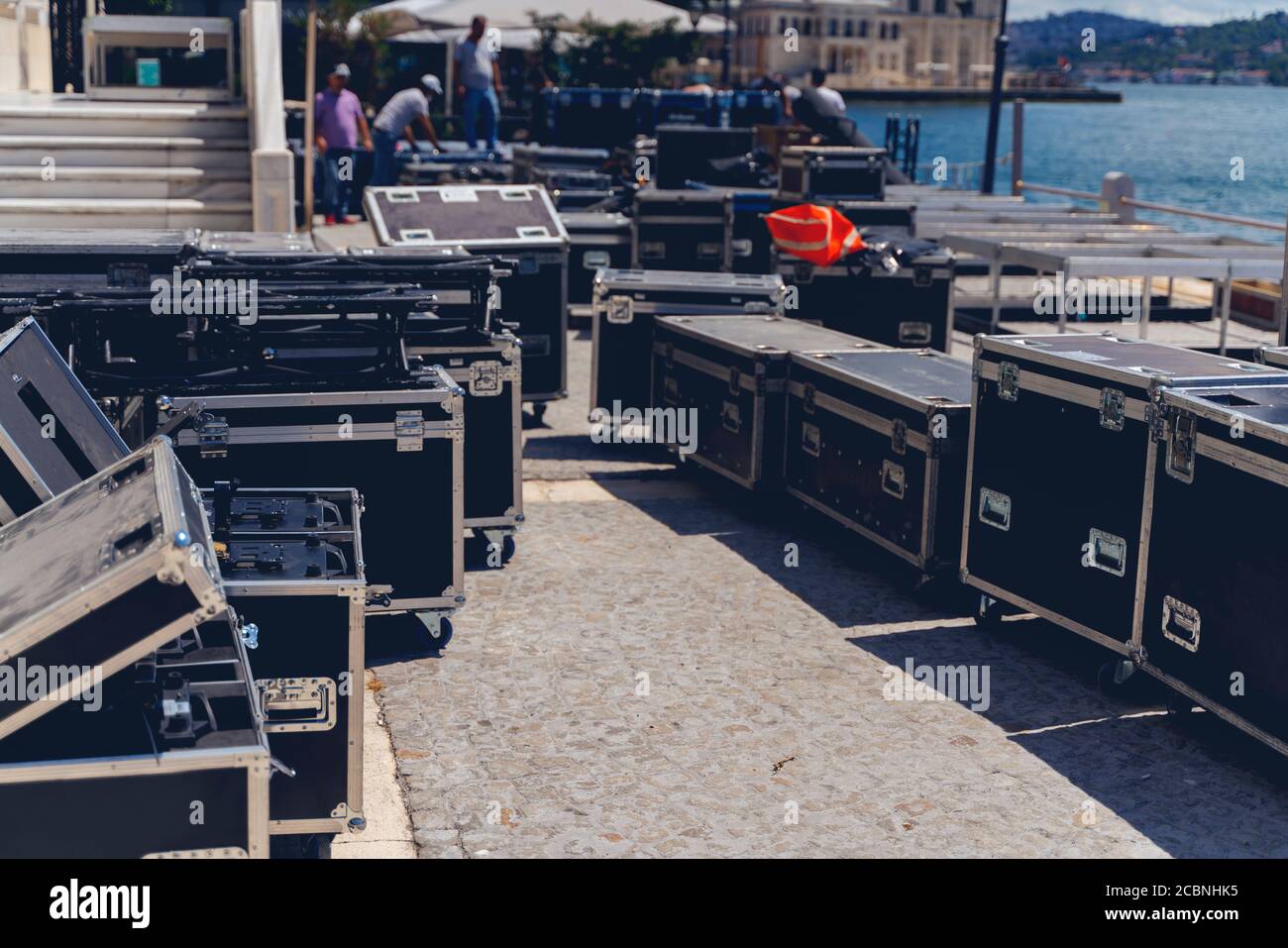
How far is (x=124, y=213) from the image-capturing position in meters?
16.5

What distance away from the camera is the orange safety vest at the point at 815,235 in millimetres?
13766

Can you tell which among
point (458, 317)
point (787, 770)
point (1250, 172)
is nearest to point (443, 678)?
point (787, 770)

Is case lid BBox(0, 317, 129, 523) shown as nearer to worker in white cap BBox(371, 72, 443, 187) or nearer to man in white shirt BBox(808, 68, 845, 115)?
man in white shirt BBox(808, 68, 845, 115)

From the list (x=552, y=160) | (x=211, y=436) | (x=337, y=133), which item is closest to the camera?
(x=211, y=436)

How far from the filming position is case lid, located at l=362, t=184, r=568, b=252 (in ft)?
41.0

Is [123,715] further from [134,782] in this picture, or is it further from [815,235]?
[815,235]

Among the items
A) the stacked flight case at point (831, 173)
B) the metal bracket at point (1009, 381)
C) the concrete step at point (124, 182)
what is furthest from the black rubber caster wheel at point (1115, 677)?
the concrete step at point (124, 182)

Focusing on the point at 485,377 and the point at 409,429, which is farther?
the point at 485,377

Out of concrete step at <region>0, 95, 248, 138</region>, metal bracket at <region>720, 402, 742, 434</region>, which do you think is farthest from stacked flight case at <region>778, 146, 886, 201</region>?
concrete step at <region>0, 95, 248, 138</region>

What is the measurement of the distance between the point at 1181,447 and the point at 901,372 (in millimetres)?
2984

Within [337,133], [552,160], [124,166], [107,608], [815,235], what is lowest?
[107,608]

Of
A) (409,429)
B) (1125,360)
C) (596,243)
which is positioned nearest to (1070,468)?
(1125,360)

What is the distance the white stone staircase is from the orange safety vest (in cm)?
618

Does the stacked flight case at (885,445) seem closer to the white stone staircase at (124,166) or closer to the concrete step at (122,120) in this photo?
the white stone staircase at (124,166)
